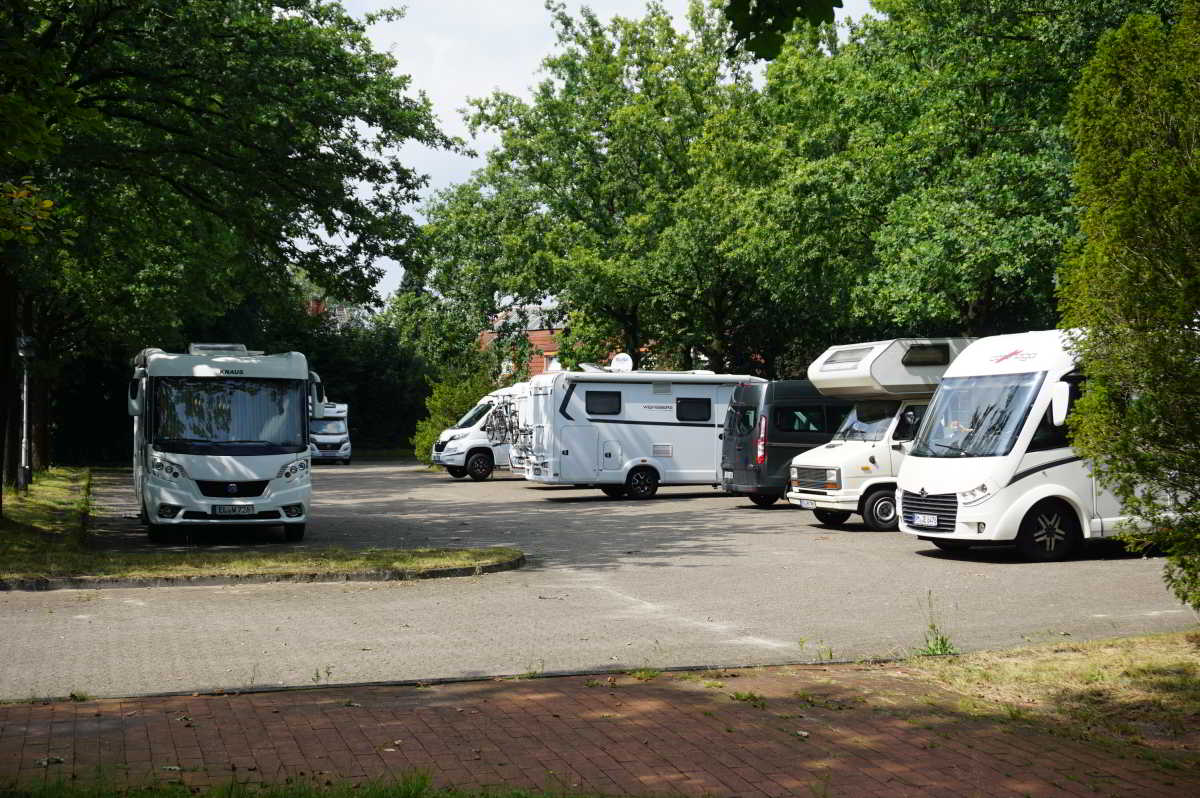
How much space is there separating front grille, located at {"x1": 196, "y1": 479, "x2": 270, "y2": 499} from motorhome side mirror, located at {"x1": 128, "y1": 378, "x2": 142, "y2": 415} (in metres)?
1.80

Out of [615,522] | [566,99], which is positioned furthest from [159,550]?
[566,99]

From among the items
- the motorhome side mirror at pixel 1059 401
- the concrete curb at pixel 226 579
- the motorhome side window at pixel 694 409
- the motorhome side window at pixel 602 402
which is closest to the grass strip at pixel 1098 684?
the motorhome side mirror at pixel 1059 401

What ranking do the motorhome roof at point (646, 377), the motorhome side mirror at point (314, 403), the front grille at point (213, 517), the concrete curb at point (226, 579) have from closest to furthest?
the concrete curb at point (226, 579), the front grille at point (213, 517), the motorhome side mirror at point (314, 403), the motorhome roof at point (646, 377)

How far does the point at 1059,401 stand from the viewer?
14.1 metres

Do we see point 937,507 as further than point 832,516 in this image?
No

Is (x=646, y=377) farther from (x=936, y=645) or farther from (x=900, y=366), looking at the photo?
Result: (x=936, y=645)

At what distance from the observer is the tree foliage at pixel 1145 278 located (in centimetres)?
749

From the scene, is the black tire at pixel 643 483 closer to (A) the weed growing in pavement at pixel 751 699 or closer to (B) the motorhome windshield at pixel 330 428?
(A) the weed growing in pavement at pixel 751 699

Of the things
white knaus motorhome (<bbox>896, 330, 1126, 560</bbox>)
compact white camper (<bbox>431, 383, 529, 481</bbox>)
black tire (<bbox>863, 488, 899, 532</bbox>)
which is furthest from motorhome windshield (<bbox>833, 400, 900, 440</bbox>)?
compact white camper (<bbox>431, 383, 529, 481</bbox>)

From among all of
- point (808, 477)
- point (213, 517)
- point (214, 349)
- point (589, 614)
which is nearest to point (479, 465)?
point (214, 349)

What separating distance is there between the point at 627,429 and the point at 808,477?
754 cm

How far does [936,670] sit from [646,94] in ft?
104

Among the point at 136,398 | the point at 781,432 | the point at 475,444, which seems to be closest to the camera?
the point at 136,398

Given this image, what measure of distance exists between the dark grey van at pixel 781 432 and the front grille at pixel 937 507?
782 centimetres
